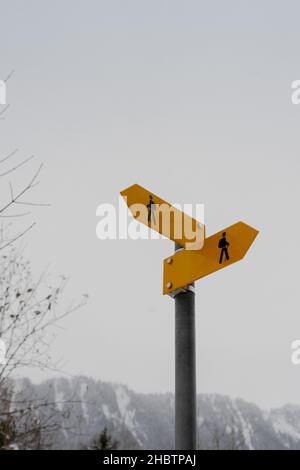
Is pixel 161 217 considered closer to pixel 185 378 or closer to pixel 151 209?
pixel 151 209

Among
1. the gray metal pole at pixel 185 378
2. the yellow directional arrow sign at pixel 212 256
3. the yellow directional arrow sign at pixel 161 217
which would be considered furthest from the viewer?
the yellow directional arrow sign at pixel 161 217

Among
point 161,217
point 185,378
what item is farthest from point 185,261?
point 185,378

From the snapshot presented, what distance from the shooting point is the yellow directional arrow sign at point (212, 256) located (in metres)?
2.55

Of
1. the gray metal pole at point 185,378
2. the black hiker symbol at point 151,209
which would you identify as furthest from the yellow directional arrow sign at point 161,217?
the gray metal pole at point 185,378

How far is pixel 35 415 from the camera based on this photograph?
555 cm

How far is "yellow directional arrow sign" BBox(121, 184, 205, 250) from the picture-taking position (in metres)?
2.69

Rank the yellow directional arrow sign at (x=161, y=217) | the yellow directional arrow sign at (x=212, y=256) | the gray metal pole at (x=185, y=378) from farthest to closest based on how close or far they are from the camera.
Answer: the yellow directional arrow sign at (x=161, y=217), the yellow directional arrow sign at (x=212, y=256), the gray metal pole at (x=185, y=378)

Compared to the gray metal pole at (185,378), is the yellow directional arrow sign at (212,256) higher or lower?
higher

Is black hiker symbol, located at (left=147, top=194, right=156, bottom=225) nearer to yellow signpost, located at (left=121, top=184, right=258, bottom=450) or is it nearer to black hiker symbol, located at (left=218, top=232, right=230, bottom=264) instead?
yellow signpost, located at (left=121, top=184, right=258, bottom=450)

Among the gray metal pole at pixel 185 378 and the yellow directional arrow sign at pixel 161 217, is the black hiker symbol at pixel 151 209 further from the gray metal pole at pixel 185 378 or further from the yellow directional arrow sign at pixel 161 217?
the gray metal pole at pixel 185 378

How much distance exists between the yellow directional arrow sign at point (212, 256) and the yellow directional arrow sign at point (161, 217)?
0.20ft

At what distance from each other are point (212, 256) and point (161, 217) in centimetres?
31

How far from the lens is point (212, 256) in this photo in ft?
8.48
